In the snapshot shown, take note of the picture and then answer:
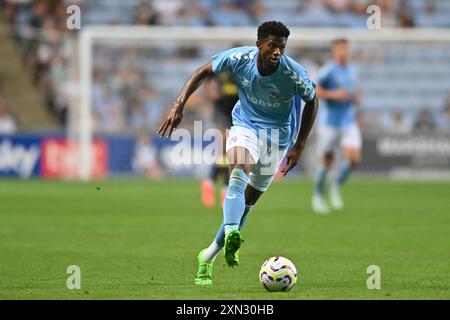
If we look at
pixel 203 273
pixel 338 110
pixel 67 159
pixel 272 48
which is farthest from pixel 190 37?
pixel 203 273

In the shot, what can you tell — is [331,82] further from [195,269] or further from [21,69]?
[21,69]

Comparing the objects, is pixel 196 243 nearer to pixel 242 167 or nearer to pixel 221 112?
pixel 242 167

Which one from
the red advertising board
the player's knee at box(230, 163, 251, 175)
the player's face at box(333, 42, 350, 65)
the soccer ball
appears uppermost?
the red advertising board

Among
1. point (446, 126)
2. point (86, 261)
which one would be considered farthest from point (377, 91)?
point (86, 261)

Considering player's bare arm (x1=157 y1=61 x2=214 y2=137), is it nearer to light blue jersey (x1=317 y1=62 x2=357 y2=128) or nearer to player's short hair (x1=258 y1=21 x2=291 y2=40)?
player's short hair (x1=258 y1=21 x2=291 y2=40)

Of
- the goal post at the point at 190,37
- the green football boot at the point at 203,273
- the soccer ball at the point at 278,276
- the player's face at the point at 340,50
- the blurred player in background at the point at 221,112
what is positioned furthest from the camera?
the goal post at the point at 190,37

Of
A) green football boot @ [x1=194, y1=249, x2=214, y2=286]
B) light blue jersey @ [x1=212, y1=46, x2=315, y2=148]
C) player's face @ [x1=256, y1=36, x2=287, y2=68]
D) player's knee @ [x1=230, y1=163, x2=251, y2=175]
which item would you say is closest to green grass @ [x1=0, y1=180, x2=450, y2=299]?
green football boot @ [x1=194, y1=249, x2=214, y2=286]

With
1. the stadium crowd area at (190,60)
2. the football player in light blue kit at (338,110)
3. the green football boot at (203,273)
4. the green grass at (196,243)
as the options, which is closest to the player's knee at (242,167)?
the green football boot at (203,273)

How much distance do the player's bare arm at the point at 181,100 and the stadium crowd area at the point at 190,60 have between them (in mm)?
15920

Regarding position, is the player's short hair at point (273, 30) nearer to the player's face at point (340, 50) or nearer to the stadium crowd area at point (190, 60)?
the player's face at point (340, 50)

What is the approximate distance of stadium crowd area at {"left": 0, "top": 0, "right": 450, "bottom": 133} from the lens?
Answer: 2564cm

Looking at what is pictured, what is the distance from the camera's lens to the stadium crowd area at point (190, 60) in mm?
25641
